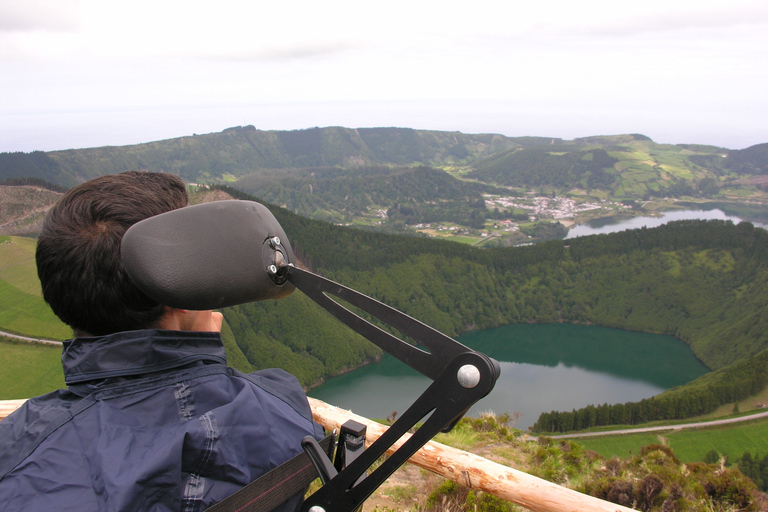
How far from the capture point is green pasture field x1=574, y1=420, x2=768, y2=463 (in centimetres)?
4156

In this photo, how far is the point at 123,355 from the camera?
4.74 ft

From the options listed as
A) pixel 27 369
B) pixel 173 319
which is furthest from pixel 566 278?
pixel 173 319

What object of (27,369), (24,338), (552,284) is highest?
(24,338)

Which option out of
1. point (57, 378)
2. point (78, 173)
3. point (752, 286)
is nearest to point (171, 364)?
point (57, 378)

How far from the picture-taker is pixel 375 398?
182 feet

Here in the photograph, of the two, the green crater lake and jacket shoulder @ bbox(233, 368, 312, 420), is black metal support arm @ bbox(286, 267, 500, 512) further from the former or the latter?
the green crater lake

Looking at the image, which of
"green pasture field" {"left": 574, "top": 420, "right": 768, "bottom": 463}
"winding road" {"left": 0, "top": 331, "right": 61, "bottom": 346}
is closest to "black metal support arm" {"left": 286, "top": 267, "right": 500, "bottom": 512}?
"green pasture field" {"left": 574, "top": 420, "right": 768, "bottom": 463}

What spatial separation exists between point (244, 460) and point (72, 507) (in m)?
0.43

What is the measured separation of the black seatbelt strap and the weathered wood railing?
88.0 inches

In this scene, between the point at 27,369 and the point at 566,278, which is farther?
the point at 566,278

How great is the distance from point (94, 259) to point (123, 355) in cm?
32

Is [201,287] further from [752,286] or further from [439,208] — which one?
[439,208]

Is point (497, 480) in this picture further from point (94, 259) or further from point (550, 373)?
point (550, 373)

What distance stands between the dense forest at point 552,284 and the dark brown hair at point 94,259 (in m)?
72.8
